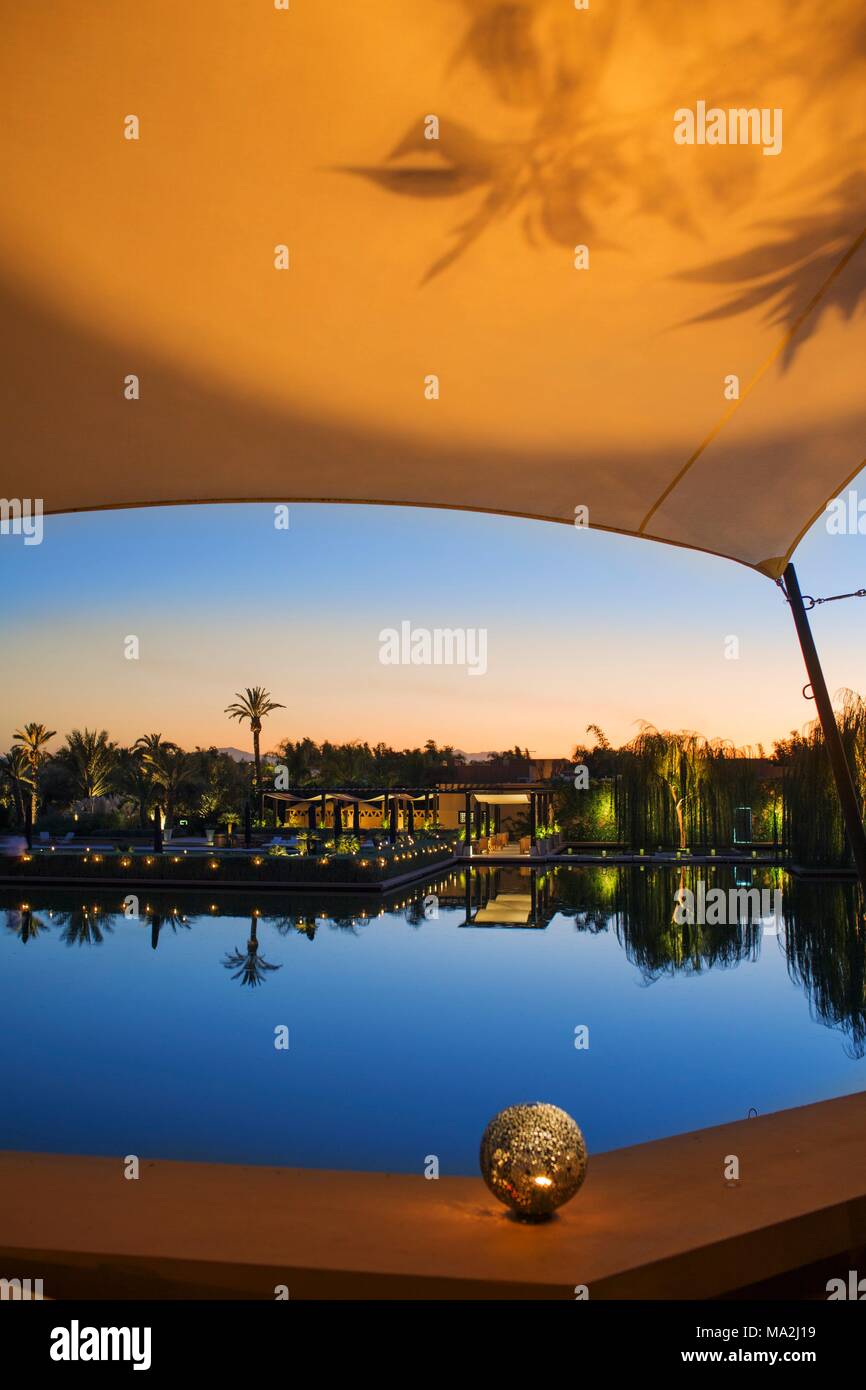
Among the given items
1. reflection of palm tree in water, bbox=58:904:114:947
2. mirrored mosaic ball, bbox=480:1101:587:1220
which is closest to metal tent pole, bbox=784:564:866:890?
mirrored mosaic ball, bbox=480:1101:587:1220

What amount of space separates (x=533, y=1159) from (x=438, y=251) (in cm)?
229

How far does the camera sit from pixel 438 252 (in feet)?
7.84

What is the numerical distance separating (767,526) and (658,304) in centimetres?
129

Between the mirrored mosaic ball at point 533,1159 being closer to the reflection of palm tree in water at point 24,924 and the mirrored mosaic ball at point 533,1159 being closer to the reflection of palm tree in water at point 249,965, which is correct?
the reflection of palm tree in water at point 249,965

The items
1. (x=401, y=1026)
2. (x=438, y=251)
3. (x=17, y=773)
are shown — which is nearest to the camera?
(x=438, y=251)

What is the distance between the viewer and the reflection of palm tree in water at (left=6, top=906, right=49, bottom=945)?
13531 millimetres

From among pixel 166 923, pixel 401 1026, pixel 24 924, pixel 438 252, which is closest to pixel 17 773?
pixel 24 924

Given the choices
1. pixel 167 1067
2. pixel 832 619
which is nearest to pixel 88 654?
pixel 832 619

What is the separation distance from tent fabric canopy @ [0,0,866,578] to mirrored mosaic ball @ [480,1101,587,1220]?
Result: 6.62ft

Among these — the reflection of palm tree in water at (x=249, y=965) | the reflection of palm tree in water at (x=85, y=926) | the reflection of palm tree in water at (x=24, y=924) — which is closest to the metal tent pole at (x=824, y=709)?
the reflection of palm tree in water at (x=249, y=965)

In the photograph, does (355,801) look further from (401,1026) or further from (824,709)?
(824,709)

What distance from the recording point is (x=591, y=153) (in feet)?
6.87
